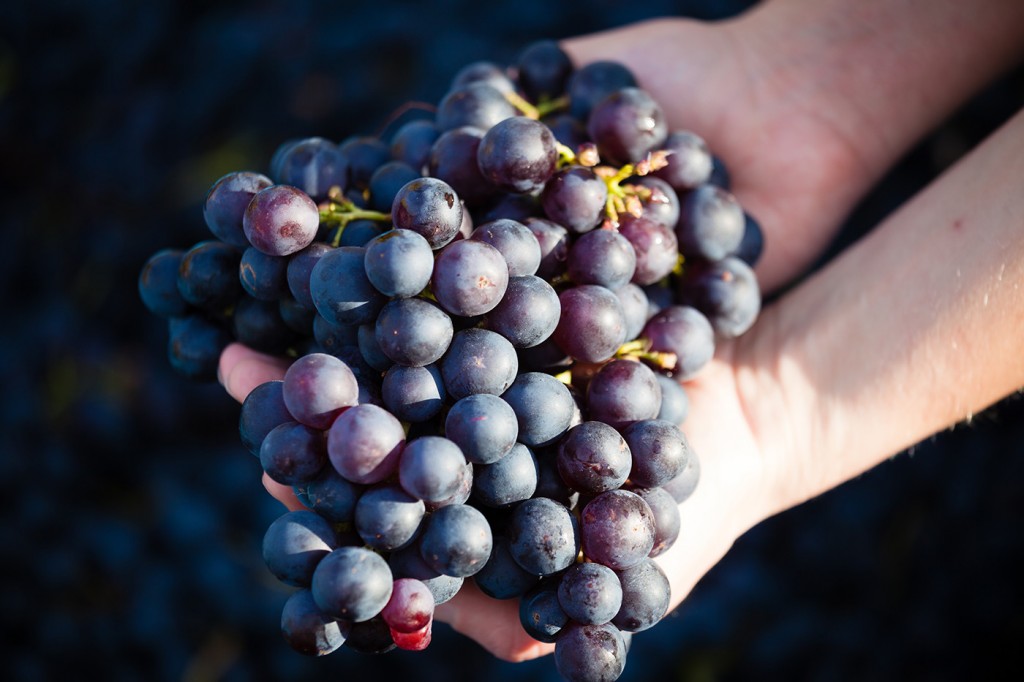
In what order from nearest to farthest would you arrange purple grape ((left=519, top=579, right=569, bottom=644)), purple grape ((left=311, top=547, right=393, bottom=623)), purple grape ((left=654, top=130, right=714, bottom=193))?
1. purple grape ((left=311, top=547, right=393, bottom=623))
2. purple grape ((left=519, top=579, right=569, bottom=644))
3. purple grape ((left=654, top=130, right=714, bottom=193))

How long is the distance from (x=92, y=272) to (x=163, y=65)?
1.79 feet

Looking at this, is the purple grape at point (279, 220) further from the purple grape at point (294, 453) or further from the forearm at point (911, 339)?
the forearm at point (911, 339)

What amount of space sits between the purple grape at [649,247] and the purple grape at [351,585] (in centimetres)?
59

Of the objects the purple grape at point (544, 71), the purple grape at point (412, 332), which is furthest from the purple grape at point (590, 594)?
the purple grape at point (544, 71)

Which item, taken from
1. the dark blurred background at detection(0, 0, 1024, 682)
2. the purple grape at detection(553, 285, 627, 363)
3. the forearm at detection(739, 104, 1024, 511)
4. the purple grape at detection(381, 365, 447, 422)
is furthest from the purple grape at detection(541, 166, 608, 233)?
the dark blurred background at detection(0, 0, 1024, 682)

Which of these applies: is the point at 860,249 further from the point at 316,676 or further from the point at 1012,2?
the point at 316,676

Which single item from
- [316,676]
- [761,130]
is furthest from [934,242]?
[316,676]

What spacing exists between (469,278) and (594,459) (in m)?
0.28

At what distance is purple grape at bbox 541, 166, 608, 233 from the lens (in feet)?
3.76

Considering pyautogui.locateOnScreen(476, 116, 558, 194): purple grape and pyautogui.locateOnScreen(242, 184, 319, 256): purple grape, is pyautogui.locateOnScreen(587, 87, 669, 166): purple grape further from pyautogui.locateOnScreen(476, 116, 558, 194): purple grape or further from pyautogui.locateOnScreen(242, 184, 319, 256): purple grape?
pyautogui.locateOnScreen(242, 184, 319, 256): purple grape

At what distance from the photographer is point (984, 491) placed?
1963 millimetres

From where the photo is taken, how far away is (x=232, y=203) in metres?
1.16

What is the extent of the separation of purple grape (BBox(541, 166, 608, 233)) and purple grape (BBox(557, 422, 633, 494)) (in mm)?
308

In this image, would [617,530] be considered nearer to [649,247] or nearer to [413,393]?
[413,393]
